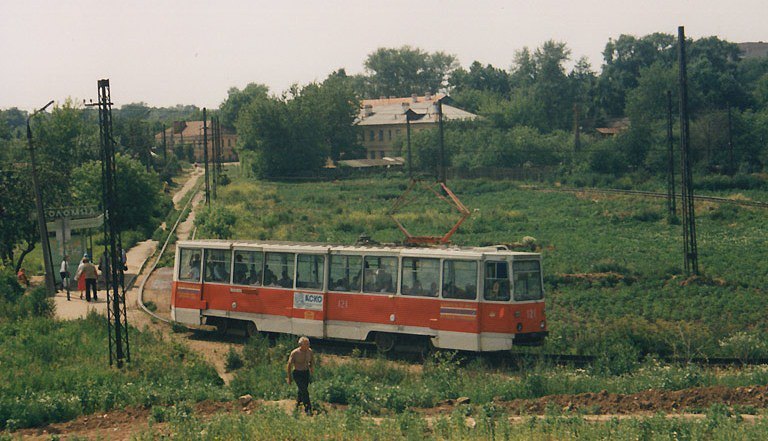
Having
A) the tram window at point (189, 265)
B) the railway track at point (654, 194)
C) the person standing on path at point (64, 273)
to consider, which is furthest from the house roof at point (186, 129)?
the tram window at point (189, 265)

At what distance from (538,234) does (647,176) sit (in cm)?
2571

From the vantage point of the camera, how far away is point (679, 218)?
47.2m

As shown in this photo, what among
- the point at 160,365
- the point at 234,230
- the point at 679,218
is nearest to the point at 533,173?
the point at 679,218

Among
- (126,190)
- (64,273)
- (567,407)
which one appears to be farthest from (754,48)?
(567,407)

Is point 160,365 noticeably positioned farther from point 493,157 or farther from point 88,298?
point 493,157

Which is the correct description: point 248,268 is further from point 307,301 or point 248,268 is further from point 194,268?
point 307,301

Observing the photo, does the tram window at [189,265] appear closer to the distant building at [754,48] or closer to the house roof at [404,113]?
the house roof at [404,113]

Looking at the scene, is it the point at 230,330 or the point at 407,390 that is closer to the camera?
the point at 407,390

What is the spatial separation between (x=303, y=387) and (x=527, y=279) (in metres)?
7.03

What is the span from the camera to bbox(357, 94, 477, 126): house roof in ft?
356

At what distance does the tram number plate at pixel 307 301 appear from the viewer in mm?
22219

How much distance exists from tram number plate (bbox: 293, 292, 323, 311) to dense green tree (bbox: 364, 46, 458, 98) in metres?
148

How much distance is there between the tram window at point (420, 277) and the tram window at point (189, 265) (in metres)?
6.83

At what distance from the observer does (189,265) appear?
2486cm
